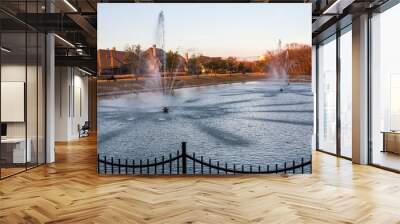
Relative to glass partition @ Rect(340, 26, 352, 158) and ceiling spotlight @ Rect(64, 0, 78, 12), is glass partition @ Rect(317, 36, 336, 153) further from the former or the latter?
ceiling spotlight @ Rect(64, 0, 78, 12)

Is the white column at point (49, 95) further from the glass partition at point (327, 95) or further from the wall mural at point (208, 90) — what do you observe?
the glass partition at point (327, 95)

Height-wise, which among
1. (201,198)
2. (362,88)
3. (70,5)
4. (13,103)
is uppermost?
(70,5)

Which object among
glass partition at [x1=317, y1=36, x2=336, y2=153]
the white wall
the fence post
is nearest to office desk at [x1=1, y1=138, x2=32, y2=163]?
the fence post

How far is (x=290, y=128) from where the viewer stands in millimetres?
6703

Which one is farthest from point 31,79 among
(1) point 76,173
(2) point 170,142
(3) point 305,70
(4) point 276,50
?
(3) point 305,70

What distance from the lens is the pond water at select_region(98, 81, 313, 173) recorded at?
21.9 ft

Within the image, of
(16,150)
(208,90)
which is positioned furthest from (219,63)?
(16,150)

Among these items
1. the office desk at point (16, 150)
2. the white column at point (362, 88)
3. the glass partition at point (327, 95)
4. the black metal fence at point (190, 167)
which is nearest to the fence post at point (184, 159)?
the black metal fence at point (190, 167)

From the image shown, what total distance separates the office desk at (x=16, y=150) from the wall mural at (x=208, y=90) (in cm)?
144

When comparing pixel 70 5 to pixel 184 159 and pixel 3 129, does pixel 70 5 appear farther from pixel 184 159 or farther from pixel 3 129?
pixel 184 159

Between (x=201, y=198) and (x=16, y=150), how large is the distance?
373 centimetres

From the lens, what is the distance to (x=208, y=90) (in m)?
6.71

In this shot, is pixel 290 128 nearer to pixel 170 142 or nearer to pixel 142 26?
pixel 170 142

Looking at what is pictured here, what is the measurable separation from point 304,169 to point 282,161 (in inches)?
15.4
